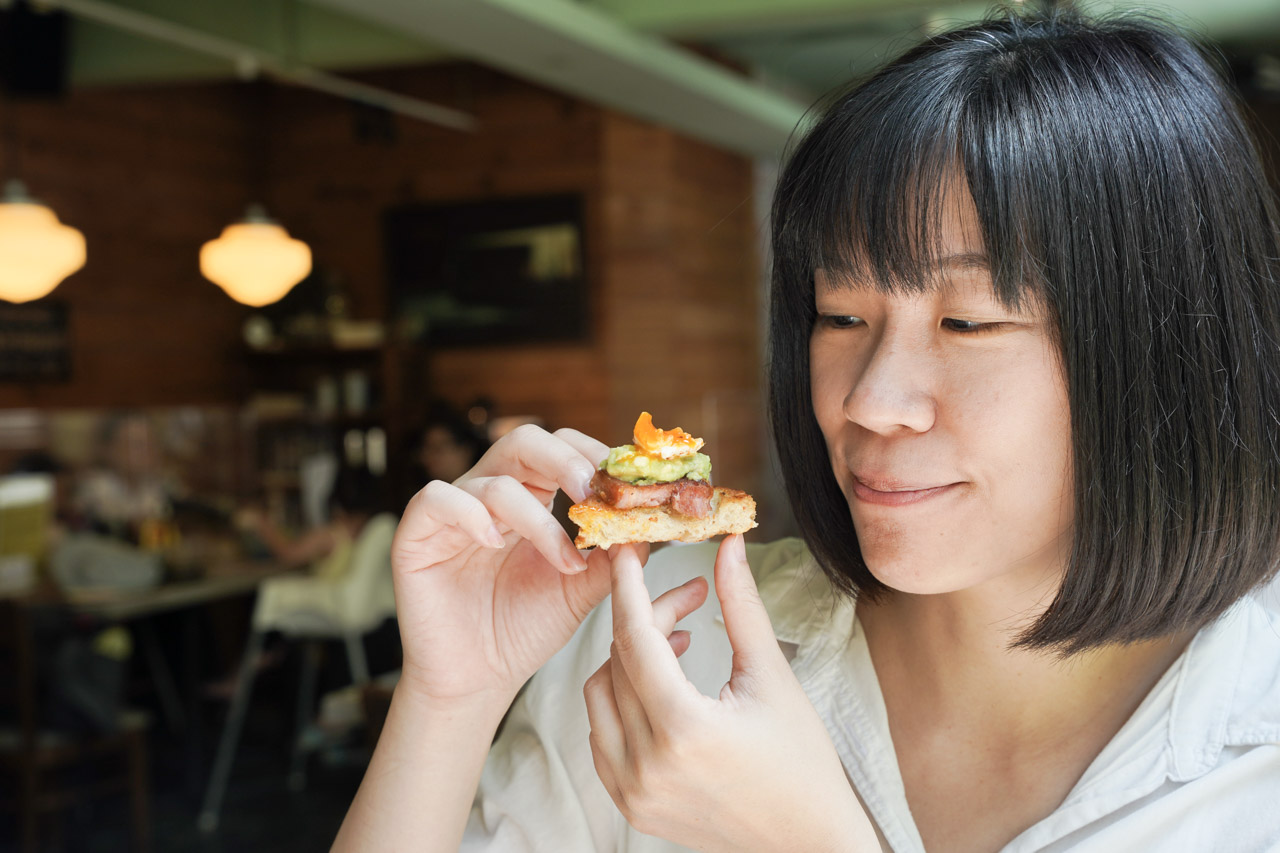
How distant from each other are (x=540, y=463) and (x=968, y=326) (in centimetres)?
48

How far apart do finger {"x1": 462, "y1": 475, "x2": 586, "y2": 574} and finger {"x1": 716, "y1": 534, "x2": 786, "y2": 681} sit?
0.56 ft

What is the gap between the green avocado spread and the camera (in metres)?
1.18

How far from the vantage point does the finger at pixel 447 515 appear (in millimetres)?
1094

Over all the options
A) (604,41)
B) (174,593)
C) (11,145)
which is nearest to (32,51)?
(11,145)

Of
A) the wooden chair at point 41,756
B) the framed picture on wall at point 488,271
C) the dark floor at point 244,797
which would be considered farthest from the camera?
the framed picture on wall at point 488,271

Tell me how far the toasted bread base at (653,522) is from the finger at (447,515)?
0.09 metres

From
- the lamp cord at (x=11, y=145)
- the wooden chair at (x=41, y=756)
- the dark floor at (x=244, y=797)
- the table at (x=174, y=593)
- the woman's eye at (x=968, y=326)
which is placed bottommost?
the dark floor at (x=244, y=797)

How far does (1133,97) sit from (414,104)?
6.23 metres

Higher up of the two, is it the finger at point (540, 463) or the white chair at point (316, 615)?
the finger at point (540, 463)

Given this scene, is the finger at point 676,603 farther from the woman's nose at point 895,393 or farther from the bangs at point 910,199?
the bangs at point 910,199

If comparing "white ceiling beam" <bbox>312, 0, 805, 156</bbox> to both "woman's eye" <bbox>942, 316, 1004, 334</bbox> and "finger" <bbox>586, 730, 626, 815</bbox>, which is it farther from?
"finger" <bbox>586, 730, 626, 815</bbox>

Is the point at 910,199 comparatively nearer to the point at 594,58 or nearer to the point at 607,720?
the point at 607,720

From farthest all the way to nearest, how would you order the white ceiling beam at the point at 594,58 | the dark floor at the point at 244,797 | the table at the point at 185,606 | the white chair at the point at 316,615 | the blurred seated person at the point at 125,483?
the blurred seated person at the point at 125,483
the white chair at the point at 316,615
the table at the point at 185,606
the dark floor at the point at 244,797
the white ceiling beam at the point at 594,58

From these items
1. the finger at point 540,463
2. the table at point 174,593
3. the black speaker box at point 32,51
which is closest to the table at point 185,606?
the table at point 174,593
